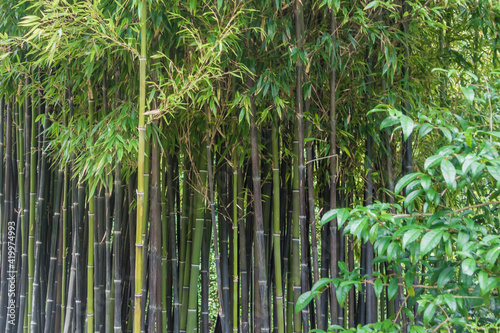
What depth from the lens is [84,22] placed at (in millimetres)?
2279

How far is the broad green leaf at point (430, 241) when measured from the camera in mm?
1524

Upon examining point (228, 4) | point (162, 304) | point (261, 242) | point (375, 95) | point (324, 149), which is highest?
point (228, 4)

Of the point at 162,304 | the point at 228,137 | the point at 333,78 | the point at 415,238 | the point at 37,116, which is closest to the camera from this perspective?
the point at 415,238

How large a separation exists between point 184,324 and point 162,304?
20cm

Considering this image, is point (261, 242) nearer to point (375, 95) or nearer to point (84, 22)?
point (375, 95)

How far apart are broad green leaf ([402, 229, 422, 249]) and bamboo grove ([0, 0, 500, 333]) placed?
17 cm

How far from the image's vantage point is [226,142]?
9.36ft

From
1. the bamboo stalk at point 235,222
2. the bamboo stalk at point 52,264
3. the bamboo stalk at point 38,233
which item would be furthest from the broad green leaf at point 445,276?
the bamboo stalk at point 38,233

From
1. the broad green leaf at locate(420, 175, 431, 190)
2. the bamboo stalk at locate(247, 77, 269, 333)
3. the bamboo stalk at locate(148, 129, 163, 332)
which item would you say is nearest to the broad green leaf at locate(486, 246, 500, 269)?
the broad green leaf at locate(420, 175, 431, 190)

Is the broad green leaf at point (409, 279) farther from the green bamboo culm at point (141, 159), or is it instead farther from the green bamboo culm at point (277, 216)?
the green bamboo culm at point (141, 159)

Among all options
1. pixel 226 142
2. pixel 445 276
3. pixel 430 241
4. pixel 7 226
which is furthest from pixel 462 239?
pixel 7 226

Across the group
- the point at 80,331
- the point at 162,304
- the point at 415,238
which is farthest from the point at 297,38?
the point at 80,331

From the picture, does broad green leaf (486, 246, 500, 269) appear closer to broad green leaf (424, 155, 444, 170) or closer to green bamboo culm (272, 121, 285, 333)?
broad green leaf (424, 155, 444, 170)

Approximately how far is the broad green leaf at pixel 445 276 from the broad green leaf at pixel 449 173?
0.39 meters
